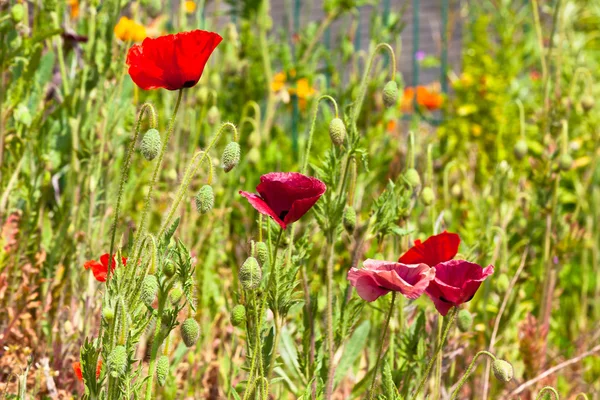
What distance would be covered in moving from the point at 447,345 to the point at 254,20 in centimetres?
158

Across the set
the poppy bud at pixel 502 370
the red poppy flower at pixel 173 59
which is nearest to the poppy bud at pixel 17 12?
the red poppy flower at pixel 173 59

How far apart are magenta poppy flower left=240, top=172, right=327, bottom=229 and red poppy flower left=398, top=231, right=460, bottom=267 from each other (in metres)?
0.23

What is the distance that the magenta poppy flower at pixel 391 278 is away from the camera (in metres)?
1.19

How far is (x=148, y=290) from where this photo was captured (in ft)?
3.72

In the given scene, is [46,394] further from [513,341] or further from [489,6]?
[489,6]

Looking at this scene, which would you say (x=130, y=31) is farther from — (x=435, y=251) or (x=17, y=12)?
(x=435, y=251)

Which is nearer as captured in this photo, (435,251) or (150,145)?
(150,145)

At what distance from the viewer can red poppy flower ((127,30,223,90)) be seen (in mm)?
1146

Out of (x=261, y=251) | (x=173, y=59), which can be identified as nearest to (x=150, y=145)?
(x=173, y=59)

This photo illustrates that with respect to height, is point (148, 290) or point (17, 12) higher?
point (17, 12)

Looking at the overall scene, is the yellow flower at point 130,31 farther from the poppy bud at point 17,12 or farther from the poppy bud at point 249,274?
the poppy bud at point 249,274

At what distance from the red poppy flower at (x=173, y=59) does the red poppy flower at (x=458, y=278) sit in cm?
45

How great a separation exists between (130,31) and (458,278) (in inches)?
55.0

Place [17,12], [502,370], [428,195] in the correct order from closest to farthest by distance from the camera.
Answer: [502,370]
[428,195]
[17,12]
